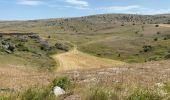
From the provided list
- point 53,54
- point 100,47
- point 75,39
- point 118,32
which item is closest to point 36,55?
point 53,54

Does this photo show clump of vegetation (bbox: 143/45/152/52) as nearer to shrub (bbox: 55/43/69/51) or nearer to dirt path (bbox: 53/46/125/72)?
dirt path (bbox: 53/46/125/72)

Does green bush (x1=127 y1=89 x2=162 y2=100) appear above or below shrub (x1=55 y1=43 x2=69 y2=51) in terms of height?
above

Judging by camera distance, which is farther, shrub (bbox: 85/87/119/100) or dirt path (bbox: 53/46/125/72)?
dirt path (bbox: 53/46/125/72)

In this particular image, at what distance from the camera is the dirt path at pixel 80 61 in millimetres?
102500

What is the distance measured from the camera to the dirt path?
102 metres

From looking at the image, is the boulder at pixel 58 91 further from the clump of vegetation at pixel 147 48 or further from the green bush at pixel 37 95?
the clump of vegetation at pixel 147 48

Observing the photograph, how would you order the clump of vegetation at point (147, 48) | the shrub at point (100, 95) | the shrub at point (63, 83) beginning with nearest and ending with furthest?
the shrub at point (100, 95) < the shrub at point (63, 83) < the clump of vegetation at point (147, 48)

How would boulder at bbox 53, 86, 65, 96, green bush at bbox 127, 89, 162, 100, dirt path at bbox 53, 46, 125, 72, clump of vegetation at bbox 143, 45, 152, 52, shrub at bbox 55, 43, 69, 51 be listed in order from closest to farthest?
green bush at bbox 127, 89, 162, 100 → boulder at bbox 53, 86, 65, 96 → dirt path at bbox 53, 46, 125, 72 → shrub at bbox 55, 43, 69, 51 → clump of vegetation at bbox 143, 45, 152, 52

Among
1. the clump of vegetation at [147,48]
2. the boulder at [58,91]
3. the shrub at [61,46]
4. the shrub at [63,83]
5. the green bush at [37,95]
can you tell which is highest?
the green bush at [37,95]

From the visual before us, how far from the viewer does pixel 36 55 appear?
4414 inches

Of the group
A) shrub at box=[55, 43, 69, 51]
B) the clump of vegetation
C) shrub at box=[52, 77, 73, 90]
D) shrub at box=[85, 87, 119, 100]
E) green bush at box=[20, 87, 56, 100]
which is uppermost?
shrub at box=[85, 87, 119, 100]

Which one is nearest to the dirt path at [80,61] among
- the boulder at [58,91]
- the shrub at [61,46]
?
the shrub at [61,46]

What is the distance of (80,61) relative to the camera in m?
111

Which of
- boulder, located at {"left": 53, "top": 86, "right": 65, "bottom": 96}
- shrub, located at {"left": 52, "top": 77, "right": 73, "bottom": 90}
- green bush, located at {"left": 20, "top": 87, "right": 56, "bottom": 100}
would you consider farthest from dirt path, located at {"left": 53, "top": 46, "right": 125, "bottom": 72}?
green bush, located at {"left": 20, "top": 87, "right": 56, "bottom": 100}
